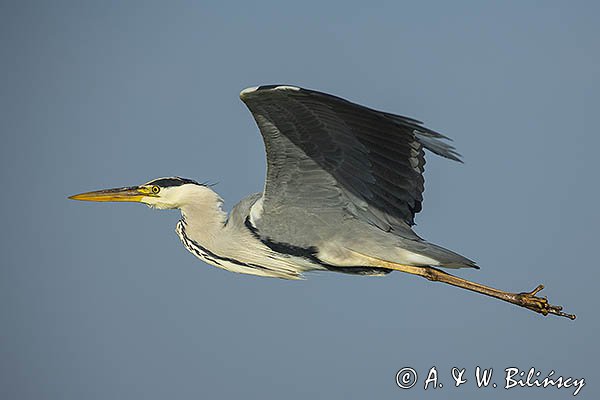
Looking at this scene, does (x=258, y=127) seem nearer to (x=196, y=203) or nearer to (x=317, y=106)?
(x=317, y=106)

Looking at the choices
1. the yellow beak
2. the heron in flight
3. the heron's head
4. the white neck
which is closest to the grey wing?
the heron in flight

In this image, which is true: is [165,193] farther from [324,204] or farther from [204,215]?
[324,204]

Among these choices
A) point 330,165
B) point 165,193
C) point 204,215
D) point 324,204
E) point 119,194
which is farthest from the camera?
point 119,194

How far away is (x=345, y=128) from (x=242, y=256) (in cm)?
149

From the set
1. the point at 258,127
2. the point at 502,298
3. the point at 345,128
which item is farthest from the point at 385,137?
the point at 502,298

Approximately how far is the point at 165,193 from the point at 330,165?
1.55 meters

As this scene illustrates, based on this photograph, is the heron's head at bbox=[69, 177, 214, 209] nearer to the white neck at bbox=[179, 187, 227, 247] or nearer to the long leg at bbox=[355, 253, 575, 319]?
the white neck at bbox=[179, 187, 227, 247]

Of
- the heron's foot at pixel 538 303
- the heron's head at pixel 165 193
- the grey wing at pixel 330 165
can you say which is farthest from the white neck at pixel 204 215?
the heron's foot at pixel 538 303

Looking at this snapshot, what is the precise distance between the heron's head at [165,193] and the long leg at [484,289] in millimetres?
1419

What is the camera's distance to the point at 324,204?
6.57m

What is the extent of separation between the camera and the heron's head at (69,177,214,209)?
7.27 m

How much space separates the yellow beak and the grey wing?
1.08 m

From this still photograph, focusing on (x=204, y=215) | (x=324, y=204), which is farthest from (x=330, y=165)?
(x=204, y=215)

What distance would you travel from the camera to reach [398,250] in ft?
21.5
